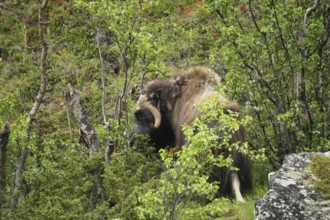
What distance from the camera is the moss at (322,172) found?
156 inches

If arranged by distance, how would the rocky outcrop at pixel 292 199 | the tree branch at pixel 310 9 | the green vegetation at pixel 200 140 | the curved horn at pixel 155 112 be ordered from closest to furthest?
the rocky outcrop at pixel 292 199 < the green vegetation at pixel 200 140 < the tree branch at pixel 310 9 < the curved horn at pixel 155 112

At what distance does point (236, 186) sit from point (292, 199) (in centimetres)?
219

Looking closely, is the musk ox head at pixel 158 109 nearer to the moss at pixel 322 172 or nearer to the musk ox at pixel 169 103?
the musk ox at pixel 169 103

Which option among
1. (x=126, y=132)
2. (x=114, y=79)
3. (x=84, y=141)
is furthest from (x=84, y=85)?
(x=126, y=132)

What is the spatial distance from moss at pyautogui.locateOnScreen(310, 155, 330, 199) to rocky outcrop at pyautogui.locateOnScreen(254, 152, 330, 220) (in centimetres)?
4

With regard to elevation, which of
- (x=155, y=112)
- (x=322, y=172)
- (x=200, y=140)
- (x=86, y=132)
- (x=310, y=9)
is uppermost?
(x=310, y=9)

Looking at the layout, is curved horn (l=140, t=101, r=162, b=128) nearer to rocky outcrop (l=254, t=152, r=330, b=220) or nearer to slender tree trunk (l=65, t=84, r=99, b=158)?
slender tree trunk (l=65, t=84, r=99, b=158)

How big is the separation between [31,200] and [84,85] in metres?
9.67

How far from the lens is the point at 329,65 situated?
571 centimetres

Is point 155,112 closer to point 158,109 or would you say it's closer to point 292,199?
point 158,109

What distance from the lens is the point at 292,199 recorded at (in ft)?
12.8

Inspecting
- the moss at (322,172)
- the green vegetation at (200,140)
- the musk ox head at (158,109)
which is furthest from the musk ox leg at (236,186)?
the moss at (322,172)

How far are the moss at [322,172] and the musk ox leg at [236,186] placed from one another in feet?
5.26

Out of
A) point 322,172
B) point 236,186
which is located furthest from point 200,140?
point 236,186
